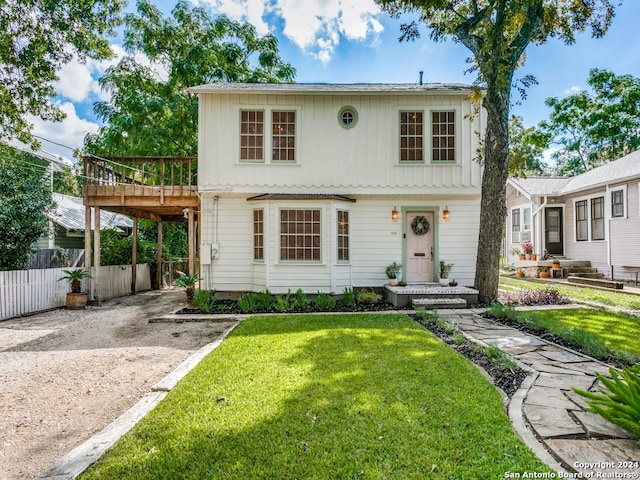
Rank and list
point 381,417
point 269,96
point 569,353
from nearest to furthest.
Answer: point 381,417 < point 569,353 < point 269,96

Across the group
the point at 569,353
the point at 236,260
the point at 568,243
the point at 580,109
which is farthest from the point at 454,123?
the point at 580,109

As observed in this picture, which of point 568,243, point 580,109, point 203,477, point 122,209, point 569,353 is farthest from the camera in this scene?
point 580,109

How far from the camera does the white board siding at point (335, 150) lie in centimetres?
915

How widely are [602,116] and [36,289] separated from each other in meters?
30.5

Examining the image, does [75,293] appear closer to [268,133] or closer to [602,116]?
[268,133]

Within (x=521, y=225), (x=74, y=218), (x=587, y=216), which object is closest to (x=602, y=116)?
(x=521, y=225)

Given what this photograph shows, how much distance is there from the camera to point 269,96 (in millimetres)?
9242

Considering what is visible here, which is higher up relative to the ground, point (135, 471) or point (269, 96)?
point (269, 96)

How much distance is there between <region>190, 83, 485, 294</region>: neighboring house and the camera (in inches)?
360

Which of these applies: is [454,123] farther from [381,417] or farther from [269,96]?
[381,417]

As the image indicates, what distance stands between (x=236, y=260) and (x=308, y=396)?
6.61m

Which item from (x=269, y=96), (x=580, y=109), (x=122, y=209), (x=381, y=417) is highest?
(x=580, y=109)

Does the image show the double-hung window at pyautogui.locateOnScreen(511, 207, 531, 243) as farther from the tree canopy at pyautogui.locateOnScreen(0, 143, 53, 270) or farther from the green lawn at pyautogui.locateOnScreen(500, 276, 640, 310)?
the tree canopy at pyautogui.locateOnScreen(0, 143, 53, 270)

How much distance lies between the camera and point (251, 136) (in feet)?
30.4
